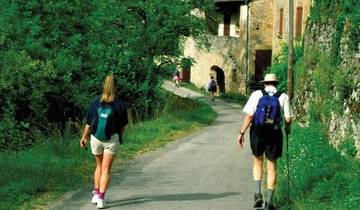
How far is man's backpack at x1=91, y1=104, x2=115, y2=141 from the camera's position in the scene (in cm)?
845

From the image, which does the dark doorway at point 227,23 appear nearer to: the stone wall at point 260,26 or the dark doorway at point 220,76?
the dark doorway at point 220,76

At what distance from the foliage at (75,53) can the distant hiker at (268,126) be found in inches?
349

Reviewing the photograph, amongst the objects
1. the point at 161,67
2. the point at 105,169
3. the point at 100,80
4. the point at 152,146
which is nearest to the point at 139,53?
the point at 161,67

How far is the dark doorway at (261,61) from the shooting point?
41656 millimetres

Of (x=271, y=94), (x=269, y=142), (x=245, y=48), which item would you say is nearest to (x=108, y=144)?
(x=269, y=142)

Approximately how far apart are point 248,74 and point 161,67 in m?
16.1

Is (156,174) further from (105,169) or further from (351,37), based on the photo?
(351,37)

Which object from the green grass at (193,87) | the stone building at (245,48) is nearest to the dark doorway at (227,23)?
the stone building at (245,48)

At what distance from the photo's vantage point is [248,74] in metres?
41.9

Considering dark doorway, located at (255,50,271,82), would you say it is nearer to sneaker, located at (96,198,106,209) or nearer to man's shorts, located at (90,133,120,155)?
man's shorts, located at (90,133,120,155)

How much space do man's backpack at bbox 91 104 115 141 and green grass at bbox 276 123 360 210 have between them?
2.43 m

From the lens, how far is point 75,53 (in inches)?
836

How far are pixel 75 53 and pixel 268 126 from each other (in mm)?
14030

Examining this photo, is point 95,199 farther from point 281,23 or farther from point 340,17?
point 281,23
